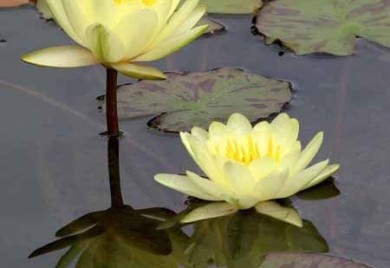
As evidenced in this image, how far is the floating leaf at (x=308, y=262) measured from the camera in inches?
53.2

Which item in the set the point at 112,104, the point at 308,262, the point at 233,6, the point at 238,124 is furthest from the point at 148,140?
the point at 233,6

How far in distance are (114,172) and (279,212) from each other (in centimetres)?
29

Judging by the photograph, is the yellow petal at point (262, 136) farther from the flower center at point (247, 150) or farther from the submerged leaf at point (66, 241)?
the submerged leaf at point (66, 241)

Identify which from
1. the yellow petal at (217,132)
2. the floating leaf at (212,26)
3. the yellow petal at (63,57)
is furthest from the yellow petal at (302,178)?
the floating leaf at (212,26)

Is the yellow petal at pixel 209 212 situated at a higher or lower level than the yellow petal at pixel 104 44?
lower

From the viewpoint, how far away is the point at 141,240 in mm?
1468

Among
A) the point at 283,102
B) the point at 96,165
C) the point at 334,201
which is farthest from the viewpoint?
the point at 283,102

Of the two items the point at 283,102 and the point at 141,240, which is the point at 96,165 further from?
the point at 283,102

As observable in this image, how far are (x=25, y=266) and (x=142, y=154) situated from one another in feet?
1.09

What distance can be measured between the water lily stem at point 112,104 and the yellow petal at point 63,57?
0.04m

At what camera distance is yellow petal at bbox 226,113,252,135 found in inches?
61.7

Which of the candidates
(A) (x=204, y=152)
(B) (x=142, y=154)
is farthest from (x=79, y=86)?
(A) (x=204, y=152)

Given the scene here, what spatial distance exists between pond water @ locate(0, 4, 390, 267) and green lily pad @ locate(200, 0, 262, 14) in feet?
0.09

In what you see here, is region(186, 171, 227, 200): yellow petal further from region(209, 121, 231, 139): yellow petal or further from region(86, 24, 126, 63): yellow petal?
region(86, 24, 126, 63): yellow petal
